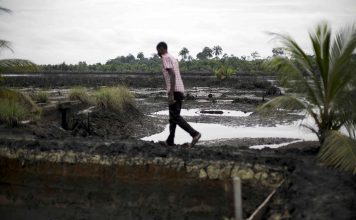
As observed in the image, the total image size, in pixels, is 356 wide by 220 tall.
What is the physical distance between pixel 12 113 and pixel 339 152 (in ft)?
28.6

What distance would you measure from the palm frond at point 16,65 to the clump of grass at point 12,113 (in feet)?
4.85

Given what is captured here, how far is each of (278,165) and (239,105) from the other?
53.7ft

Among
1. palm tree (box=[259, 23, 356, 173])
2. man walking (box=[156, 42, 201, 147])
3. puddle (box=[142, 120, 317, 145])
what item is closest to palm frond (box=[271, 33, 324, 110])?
palm tree (box=[259, 23, 356, 173])

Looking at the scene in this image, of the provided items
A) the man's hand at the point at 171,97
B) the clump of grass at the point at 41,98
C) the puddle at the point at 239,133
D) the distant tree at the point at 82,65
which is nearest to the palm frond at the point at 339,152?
the man's hand at the point at 171,97

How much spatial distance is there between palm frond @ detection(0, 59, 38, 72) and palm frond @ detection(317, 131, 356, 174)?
6865 millimetres

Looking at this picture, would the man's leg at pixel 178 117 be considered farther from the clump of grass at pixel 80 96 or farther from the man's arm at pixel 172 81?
the clump of grass at pixel 80 96

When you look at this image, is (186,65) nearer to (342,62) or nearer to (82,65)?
(82,65)

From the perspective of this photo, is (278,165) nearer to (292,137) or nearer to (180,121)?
(180,121)

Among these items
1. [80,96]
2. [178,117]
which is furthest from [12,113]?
[178,117]

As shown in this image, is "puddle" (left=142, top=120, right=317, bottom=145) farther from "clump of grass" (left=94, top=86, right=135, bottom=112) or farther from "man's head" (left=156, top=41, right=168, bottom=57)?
"man's head" (left=156, top=41, right=168, bottom=57)

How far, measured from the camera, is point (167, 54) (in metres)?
8.27

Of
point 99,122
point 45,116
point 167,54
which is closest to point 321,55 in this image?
point 167,54

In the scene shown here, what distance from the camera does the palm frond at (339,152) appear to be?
6.57 m

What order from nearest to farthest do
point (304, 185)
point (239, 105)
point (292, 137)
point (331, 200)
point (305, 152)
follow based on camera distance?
point (331, 200)
point (304, 185)
point (305, 152)
point (292, 137)
point (239, 105)
